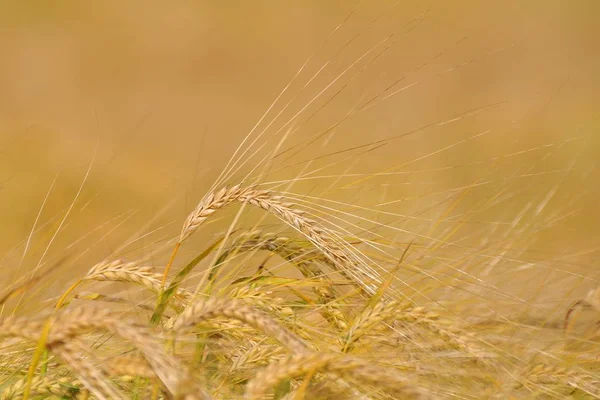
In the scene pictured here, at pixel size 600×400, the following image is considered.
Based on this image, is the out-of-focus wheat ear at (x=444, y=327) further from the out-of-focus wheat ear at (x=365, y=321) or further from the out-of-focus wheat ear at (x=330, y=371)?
the out-of-focus wheat ear at (x=330, y=371)

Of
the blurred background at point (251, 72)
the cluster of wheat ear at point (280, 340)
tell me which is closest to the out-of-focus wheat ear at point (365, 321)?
the cluster of wheat ear at point (280, 340)

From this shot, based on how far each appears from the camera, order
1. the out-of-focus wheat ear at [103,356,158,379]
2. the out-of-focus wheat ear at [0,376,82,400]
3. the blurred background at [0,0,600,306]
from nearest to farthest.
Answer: the out-of-focus wheat ear at [103,356,158,379] → the out-of-focus wheat ear at [0,376,82,400] → the blurred background at [0,0,600,306]

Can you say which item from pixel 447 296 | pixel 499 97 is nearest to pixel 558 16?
pixel 499 97

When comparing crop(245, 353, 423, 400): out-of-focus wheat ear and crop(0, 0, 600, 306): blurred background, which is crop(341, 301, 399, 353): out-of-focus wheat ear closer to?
crop(245, 353, 423, 400): out-of-focus wheat ear

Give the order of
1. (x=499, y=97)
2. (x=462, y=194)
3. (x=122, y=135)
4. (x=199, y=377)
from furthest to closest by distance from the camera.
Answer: (x=499, y=97), (x=122, y=135), (x=462, y=194), (x=199, y=377)

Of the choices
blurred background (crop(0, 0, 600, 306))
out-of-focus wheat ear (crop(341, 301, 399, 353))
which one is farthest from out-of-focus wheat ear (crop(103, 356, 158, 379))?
blurred background (crop(0, 0, 600, 306))

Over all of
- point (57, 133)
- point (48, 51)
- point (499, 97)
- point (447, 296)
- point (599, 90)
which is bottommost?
point (57, 133)

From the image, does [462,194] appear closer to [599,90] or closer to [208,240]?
[208,240]

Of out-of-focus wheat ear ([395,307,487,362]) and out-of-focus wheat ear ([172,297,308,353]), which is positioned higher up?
out-of-focus wheat ear ([395,307,487,362])
